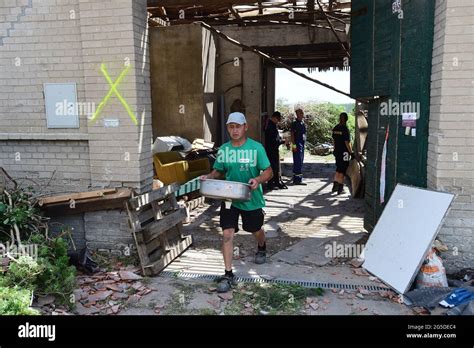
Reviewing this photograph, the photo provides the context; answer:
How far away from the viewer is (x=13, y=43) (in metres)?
5.18

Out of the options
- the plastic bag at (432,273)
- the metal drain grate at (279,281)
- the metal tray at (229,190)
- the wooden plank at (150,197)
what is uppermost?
the metal tray at (229,190)

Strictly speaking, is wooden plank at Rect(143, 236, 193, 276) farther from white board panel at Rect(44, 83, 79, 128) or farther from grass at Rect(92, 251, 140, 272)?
white board panel at Rect(44, 83, 79, 128)

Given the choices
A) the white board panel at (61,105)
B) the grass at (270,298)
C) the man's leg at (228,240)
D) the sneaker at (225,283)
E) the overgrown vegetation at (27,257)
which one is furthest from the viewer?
the white board panel at (61,105)

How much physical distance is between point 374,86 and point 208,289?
3.58 m

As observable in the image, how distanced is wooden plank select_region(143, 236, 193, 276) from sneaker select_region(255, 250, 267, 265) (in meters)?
1.09

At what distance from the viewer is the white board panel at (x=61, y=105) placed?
5133mm

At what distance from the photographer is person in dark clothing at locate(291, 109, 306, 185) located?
10711 millimetres

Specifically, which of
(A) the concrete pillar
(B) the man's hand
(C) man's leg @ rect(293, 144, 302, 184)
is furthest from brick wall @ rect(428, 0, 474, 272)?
(C) man's leg @ rect(293, 144, 302, 184)

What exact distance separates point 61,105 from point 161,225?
2.03 meters

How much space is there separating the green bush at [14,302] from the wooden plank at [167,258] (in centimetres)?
139

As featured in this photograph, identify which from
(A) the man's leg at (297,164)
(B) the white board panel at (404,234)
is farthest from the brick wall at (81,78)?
(A) the man's leg at (297,164)

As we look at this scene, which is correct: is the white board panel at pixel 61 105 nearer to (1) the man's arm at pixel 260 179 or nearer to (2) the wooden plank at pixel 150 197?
(2) the wooden plank at pixel 150 197
